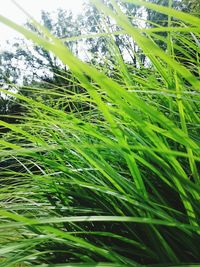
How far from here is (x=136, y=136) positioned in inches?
23.5

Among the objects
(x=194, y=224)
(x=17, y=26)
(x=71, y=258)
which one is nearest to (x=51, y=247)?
(x=71, y=258)

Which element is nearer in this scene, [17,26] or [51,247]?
[17,26]

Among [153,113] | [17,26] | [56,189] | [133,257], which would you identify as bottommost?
[133,257]

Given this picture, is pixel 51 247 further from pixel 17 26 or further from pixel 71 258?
pixel 17 26

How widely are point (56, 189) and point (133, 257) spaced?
0.22 metres

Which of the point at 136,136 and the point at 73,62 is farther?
the point at 136,136

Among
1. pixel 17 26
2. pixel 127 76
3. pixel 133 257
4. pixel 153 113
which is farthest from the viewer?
pixel 127 76

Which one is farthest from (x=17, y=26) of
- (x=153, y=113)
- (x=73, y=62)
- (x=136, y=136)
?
(x=136, y=136)

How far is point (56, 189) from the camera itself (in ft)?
2.37

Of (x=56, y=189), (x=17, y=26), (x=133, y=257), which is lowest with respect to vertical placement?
(x=133, y=257)

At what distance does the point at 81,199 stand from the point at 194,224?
0.30 m

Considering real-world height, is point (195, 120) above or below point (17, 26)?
below

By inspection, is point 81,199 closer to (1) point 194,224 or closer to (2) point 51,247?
(2) point 51,247

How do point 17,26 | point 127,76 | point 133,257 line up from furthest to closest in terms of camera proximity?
→ point 127,76 < point 133,257 < point 17,26
